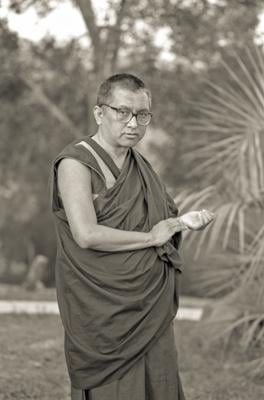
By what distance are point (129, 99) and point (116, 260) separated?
0.63m

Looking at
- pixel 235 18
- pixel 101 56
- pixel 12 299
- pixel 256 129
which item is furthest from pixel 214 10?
pixel 256 129

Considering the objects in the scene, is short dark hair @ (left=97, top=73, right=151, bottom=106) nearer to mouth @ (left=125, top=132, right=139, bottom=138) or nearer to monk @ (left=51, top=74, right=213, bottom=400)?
monk @ (left=51, top=74, right=213, bottom=400)

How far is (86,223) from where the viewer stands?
324 cm

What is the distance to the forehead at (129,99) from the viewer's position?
132 inches

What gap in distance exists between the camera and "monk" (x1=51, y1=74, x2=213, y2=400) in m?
3.35

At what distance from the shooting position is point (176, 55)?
13164 millimetres

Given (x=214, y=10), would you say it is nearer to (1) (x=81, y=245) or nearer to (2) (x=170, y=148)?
A: (2) (x=170, y=148)

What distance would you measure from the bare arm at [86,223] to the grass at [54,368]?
227cm

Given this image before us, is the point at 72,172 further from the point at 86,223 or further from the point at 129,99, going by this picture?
the point at 129,99

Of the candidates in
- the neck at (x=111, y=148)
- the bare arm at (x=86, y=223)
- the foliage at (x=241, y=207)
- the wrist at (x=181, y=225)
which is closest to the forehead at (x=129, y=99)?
the neck at (x=111, y=148)

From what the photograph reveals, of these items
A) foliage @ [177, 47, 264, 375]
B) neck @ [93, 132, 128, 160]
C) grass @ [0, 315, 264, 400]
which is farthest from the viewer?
foliage @ [177, 47, 264, 375]

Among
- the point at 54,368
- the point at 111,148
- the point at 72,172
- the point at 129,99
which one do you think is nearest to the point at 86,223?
the point at 72,172

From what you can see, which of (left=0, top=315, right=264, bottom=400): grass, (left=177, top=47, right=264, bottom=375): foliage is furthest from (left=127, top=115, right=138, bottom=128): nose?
(left=177, top=47, right=264, bottom=375): foliage

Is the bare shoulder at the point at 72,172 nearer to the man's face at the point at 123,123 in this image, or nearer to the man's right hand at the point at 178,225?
the man's face at the point at 123,123
